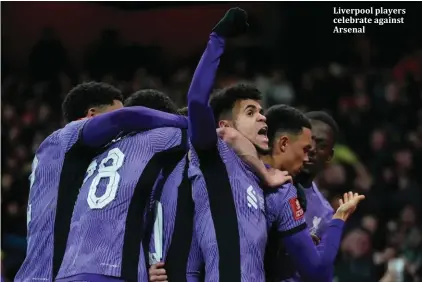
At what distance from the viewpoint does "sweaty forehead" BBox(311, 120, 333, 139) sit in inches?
248

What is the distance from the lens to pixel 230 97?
503cm

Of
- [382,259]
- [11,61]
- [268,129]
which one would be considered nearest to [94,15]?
[11,61]

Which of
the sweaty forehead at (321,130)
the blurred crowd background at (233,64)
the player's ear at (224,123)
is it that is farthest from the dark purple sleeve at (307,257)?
the blurred crowd background at (233,64)

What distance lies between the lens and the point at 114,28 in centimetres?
1355

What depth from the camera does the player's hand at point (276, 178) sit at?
4848mm

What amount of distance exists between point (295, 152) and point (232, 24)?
32.7 inches

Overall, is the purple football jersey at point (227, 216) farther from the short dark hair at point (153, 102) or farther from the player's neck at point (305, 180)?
the player's neck at point (305, 180)

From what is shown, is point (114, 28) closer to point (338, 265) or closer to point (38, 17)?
point (38, 17)

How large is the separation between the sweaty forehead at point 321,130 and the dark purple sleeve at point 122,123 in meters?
1.57

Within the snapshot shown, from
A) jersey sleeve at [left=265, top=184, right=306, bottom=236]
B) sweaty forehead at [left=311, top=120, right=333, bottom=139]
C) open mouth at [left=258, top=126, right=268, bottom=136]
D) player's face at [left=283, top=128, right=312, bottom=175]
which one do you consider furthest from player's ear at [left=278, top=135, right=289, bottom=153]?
sweaty forehead at [left=311, top=120, right=333, bottom=139]

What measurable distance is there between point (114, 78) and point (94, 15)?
3.59 feet

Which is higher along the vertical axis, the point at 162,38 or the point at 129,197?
the point at 162,38

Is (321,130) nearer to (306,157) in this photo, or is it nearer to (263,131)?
(306,157)

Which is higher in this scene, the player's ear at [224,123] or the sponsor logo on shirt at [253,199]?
the player's ear at [224,123]
